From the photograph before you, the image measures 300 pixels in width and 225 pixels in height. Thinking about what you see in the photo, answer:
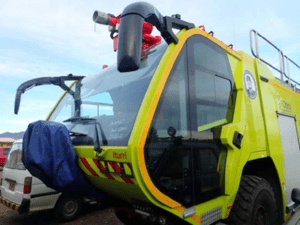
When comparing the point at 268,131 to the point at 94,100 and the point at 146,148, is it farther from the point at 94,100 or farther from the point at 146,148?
the point at 94,100

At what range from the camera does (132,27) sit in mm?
1772

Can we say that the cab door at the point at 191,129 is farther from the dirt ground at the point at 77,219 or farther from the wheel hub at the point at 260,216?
the dirt ground at the point at 77,219

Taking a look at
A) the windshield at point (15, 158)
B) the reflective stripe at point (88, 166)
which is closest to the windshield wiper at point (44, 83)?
the reflective stripe at point (88, 166)

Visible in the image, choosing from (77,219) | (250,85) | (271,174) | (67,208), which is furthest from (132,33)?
(77,219)

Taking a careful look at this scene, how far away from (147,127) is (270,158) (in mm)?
2203

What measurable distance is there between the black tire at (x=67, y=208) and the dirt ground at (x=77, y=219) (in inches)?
5.3

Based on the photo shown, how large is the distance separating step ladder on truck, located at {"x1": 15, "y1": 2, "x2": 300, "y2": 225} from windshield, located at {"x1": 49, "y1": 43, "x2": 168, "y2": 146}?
14 mm

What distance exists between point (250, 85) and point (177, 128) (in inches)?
61.0

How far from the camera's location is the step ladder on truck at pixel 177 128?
190 centimetres

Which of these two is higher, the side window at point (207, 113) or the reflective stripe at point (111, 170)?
the side window at point (207, 113)

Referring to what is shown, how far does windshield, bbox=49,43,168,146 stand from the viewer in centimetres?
212

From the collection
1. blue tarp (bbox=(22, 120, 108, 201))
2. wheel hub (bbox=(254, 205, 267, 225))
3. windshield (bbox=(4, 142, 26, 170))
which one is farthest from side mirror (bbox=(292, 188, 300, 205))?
windshield (bbox=(4, 142, 26, 170))

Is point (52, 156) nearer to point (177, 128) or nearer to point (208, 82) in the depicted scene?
point (177, 128)

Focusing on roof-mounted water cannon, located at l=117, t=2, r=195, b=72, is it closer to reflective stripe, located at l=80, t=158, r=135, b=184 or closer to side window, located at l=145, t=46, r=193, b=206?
side window, located at l=145, t=46, r=193, b=206
